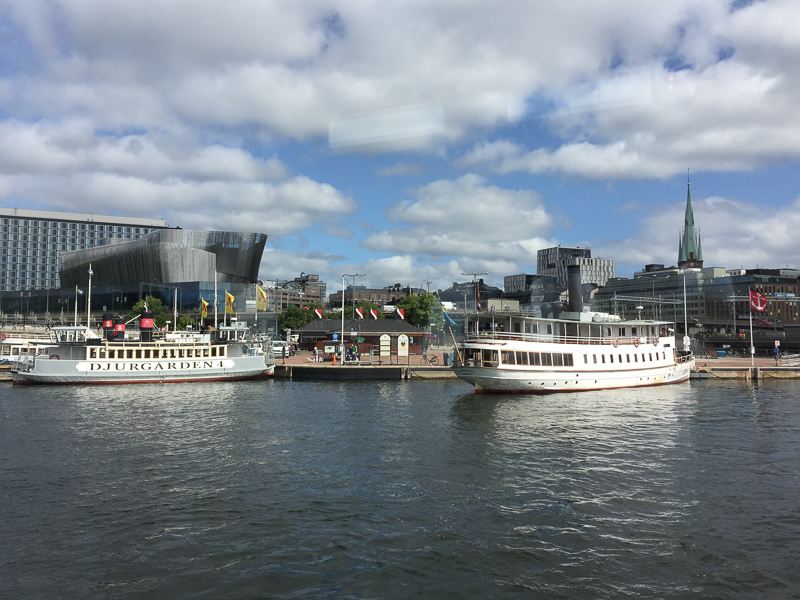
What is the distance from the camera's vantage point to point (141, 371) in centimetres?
5797

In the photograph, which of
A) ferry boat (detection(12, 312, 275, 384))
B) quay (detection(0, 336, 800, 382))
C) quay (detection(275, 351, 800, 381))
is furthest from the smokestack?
ferry boat (detection(12, 312, 275, 384))

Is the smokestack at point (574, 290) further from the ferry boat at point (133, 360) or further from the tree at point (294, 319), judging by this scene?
the tree at point (294, 319)

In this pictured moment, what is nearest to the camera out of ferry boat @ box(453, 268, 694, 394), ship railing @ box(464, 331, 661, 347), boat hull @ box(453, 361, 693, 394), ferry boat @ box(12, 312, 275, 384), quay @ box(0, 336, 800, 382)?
boat hull @ box(453, 361, 693, 394)

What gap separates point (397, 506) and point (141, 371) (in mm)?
46287

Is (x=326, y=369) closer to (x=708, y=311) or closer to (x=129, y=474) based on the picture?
(x=129, y=474)

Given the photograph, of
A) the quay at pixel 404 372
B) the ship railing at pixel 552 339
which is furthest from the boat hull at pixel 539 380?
the quay at pixel 404 372

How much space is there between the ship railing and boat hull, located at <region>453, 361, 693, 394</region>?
8.14 feet

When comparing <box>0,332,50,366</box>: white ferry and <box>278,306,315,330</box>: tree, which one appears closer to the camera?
<box>0,332,50,366</box>: white ferry

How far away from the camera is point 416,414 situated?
38031mm

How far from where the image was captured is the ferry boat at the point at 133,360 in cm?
5662

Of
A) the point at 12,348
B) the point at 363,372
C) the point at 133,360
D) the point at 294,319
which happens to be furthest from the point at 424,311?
the point at 12,348

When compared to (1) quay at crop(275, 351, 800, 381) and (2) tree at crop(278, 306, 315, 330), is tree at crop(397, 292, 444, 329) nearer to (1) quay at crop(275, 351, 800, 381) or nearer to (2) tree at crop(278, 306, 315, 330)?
(2) tree at crop(278, 306, 315, 330)

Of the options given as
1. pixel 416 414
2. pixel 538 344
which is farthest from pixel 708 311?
pixel 416 414

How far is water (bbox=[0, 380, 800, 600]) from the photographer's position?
14.3m
